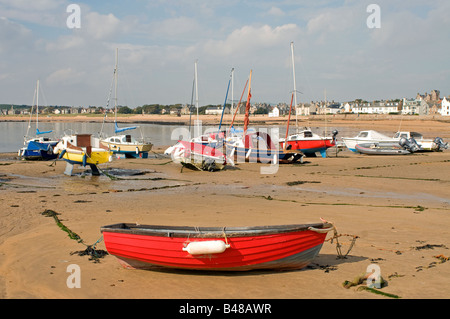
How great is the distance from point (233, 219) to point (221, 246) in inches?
202

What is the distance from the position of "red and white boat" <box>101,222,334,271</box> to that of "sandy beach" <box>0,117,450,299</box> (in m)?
0.30

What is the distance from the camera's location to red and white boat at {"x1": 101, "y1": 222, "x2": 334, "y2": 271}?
7.70 meters

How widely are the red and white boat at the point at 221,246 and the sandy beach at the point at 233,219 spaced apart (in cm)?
30

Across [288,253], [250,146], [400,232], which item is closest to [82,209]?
[288,253]

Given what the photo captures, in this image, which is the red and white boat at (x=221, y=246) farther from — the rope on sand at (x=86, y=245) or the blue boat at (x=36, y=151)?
the blue boat at (x=36, y=151)

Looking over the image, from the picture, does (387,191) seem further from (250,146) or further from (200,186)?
(250,146)

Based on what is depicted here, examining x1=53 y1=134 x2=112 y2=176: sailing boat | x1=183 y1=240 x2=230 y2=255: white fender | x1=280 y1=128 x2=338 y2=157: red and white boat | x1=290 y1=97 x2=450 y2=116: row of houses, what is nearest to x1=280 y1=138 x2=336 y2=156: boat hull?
x1=280 y1=128 x2=338 y2=157: red and white boat

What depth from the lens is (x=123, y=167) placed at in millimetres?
27828

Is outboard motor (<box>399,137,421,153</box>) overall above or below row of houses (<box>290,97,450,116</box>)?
below

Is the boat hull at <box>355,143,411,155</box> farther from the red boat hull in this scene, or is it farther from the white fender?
the white fender

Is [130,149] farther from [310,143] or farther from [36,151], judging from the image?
[310,143]

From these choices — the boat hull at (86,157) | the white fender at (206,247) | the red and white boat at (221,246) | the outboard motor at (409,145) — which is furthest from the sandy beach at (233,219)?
the outboard motor at (409,145)

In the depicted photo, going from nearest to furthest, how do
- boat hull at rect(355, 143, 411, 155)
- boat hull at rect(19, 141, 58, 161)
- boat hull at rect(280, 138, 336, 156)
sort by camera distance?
boat hull at rect(19, 141, 58, 161)
boat hull at rect(280, 138, 336, 156)
boat hull at rect(355, 143, 411, 155)

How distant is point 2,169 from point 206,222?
18236 millimetres
